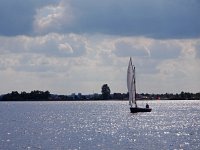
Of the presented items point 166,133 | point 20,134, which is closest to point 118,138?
point 166,133

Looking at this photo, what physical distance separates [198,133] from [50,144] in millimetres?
31245

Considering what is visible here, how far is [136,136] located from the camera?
333ft

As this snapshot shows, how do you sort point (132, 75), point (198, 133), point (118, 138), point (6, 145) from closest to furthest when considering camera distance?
1. point (6, 145)
2. point (118, 138)
3. point (198, 133)
4. point (132, 75)

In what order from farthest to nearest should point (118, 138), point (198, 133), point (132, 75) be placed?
point (132, 75) < point (198, 133) < point (118, 138)

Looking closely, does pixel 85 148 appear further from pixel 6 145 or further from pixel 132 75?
pixel 132 75

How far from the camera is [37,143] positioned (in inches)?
3524

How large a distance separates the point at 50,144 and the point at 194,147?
20.6 m

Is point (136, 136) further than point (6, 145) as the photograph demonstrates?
Yes

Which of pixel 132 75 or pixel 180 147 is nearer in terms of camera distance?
pixel 180 147

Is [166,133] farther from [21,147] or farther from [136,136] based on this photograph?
[21,147]

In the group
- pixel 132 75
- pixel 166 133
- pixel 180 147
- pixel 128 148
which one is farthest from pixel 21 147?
pixel 132 75

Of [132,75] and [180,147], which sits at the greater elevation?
[132,75]

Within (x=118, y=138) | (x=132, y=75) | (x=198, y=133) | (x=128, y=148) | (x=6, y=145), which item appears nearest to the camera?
(x=128, y=148)

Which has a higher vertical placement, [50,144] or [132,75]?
[132,75]
